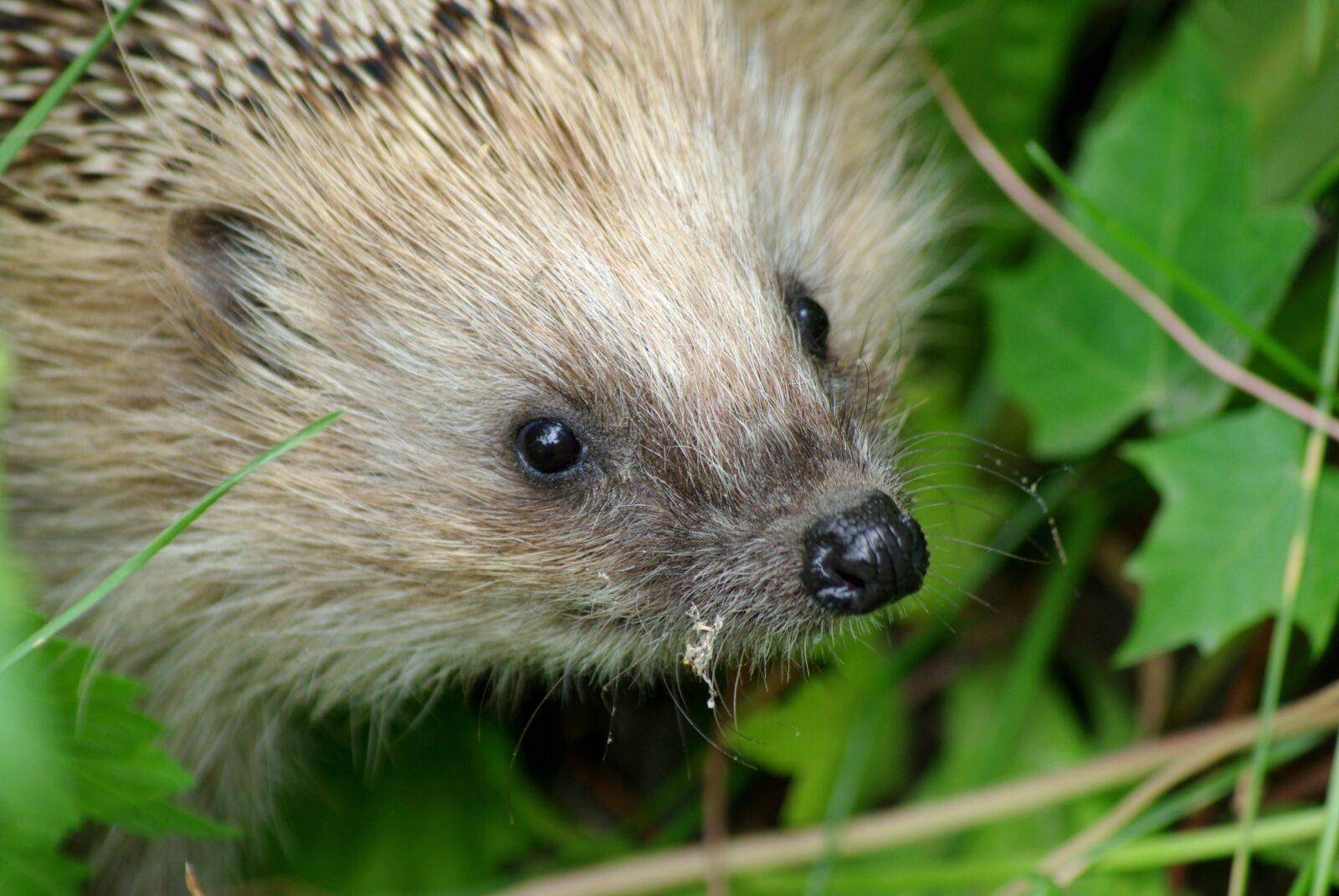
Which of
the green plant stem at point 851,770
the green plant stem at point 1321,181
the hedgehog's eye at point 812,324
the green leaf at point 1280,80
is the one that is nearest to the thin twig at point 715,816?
the green plant stem at point 851,770

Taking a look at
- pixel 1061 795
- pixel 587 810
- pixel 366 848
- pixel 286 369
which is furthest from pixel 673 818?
pixel 286 369

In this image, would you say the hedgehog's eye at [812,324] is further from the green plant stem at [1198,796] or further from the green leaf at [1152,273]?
the green plant stem at [1198,796]

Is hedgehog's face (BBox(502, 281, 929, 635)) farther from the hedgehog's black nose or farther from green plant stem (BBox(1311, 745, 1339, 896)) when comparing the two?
green plant stem (BBox(1311, 745, 1339, 896))

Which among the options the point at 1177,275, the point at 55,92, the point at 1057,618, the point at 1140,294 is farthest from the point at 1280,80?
the point at 55,92

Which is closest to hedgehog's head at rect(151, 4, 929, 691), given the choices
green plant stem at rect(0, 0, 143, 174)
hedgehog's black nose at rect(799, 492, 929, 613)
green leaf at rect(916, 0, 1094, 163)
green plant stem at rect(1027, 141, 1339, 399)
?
hedgehog's black nose at rect(799, 492, 929, 613)

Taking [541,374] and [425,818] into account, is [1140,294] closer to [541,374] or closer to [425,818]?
[541,374]

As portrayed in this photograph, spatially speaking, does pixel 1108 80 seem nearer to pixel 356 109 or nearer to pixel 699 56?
pixel 699 56
